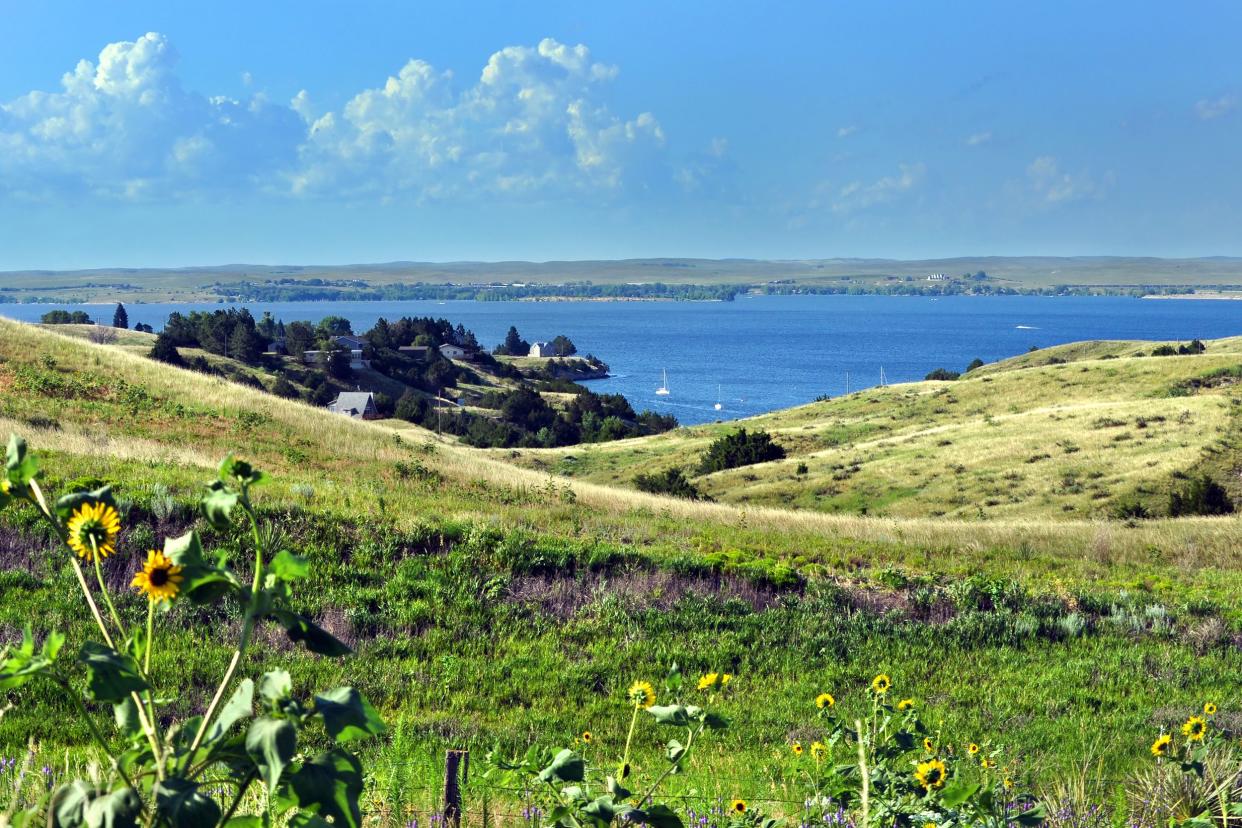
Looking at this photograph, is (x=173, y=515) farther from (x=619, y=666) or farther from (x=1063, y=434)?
(x=1063, y=434)

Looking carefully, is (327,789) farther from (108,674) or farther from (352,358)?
(352,358)

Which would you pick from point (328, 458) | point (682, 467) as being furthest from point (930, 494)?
point (328, 458)

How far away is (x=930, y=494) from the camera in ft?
128

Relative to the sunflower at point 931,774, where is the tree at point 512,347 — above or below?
below

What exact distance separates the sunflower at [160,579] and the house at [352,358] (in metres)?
88.0

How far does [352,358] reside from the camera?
93.6 m

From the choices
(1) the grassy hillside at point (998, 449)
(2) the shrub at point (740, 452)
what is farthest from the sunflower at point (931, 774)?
(2) the shrub at point (740, 452)

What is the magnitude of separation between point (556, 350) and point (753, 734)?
5790 inches

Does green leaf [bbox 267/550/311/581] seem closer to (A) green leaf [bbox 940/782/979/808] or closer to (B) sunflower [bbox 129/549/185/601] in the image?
(B) sunflower [bbox 129/549/185/601]

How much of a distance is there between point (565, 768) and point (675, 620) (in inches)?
297

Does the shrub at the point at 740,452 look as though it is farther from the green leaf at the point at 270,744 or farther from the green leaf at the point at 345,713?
the green leaf at the point at 270,744

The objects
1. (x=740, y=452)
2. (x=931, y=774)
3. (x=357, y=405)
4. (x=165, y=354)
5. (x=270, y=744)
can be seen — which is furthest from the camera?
(x=357, y=405)

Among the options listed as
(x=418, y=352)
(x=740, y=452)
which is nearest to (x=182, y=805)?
(x=740, y=452)

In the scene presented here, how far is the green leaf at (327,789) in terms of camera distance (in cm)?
215
